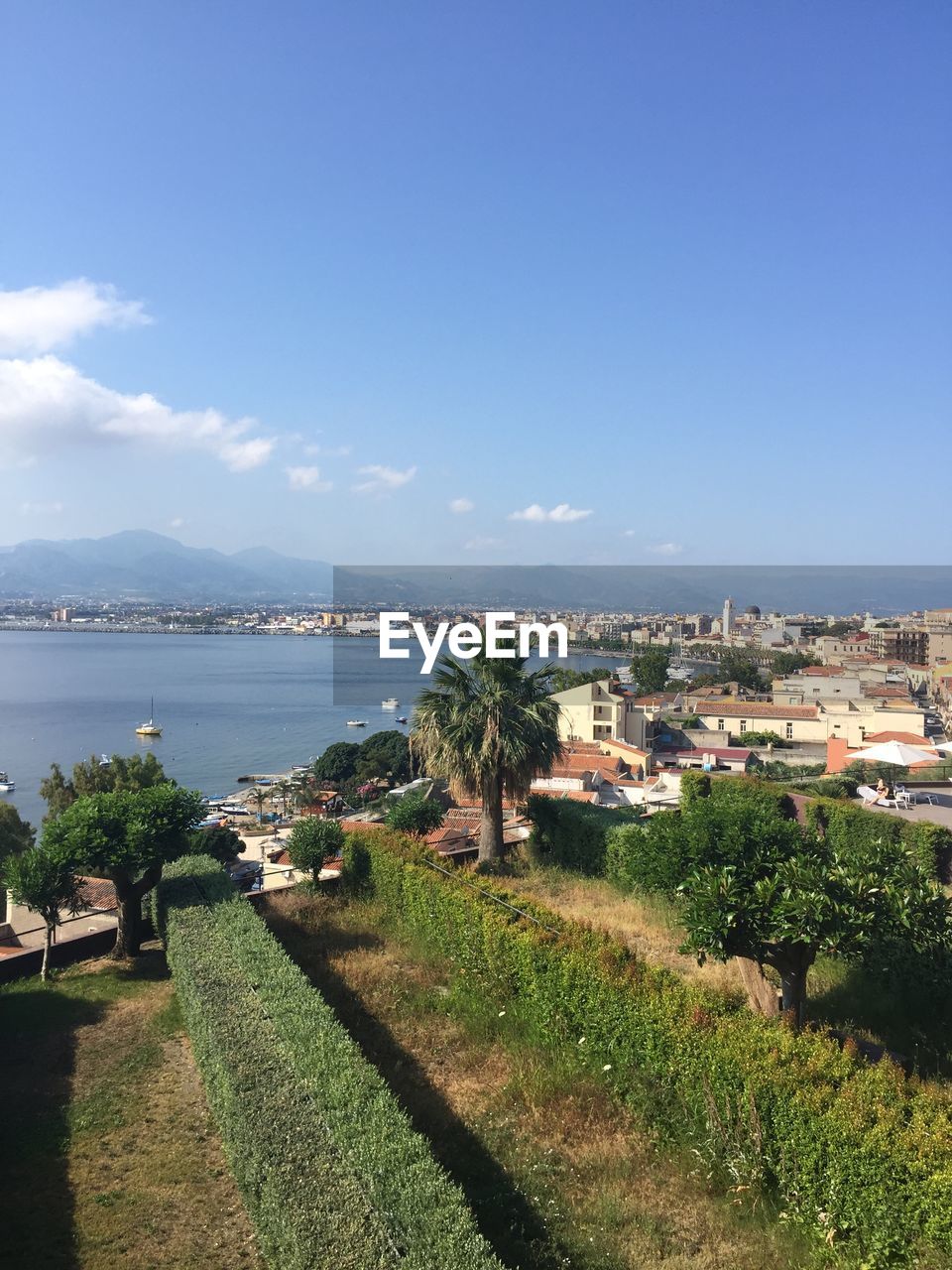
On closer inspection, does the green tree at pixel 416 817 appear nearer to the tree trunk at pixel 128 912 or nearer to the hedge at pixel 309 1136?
the tree trunk at pixel 128 912

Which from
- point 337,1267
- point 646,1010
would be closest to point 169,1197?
point 337,1267

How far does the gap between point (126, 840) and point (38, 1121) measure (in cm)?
401

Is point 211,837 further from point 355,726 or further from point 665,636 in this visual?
point 665,636

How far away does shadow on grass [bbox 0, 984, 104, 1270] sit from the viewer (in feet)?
15.0

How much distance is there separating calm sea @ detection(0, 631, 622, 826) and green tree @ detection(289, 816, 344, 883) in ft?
108

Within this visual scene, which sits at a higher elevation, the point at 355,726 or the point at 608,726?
the point at 608,726

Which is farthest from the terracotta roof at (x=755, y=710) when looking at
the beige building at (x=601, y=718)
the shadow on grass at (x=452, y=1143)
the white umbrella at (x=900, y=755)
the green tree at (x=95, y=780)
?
the shadow on grass at (x=452, y=1143)

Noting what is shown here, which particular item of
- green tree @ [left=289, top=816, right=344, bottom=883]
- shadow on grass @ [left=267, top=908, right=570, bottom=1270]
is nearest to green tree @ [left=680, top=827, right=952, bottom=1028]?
shadow on grass @ [left=267, top=908, right=570, bottom=1270]

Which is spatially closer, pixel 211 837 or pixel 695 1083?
pixel 695 1083

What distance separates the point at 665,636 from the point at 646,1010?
530 ft

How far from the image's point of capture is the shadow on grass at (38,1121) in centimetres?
457

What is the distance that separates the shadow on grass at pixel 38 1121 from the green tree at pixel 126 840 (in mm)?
1231

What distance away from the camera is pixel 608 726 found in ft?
127

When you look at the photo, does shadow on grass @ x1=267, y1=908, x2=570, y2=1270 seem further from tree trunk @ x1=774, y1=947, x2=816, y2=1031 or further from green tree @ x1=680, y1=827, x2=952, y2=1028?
tree trunk @ x1=774, y1=947, x2=816, y2=1031
